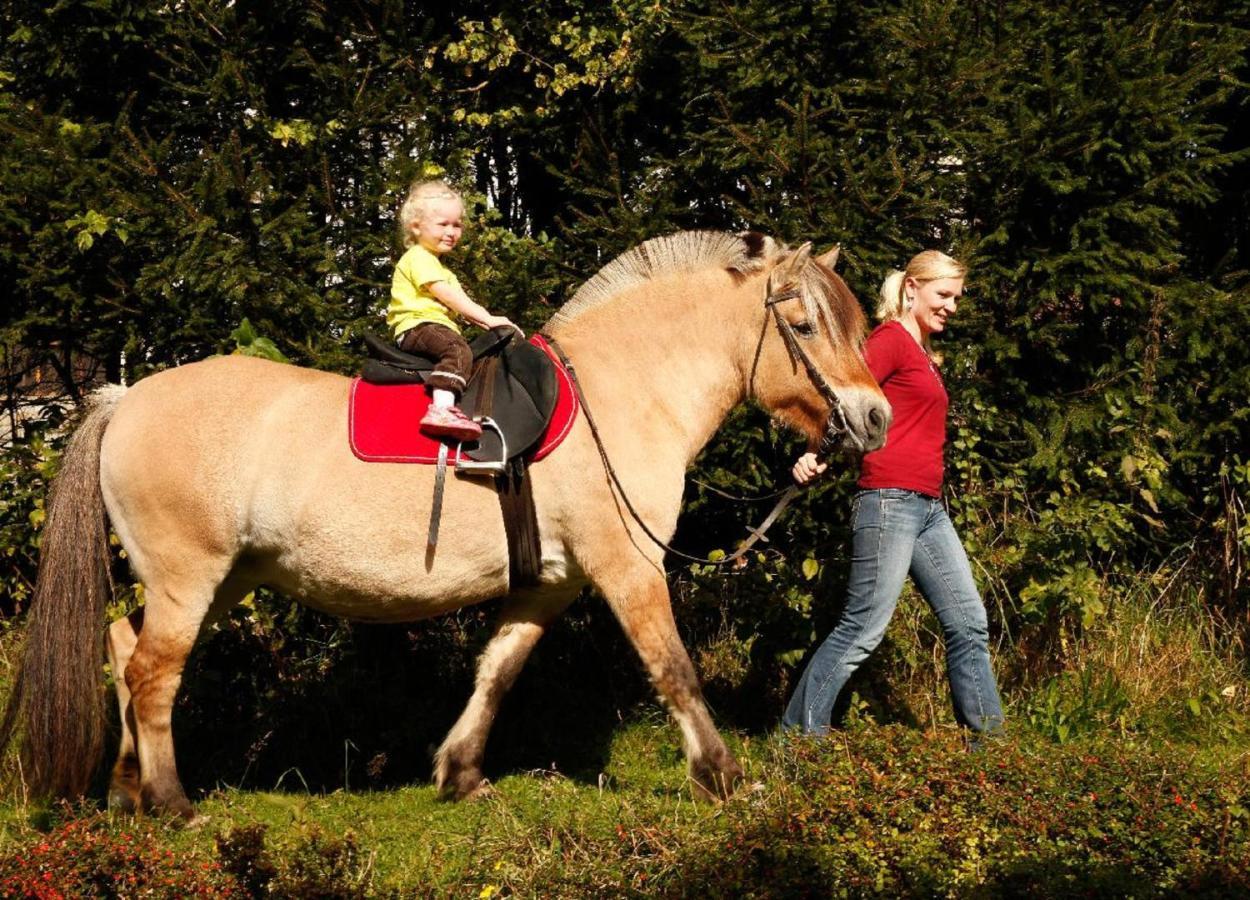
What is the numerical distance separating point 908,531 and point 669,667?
1.12 m

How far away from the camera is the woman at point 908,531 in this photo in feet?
15.8

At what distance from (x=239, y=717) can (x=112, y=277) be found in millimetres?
2457

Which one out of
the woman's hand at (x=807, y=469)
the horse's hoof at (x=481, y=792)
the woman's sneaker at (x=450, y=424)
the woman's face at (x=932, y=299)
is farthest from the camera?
the horse's hoof at (x=481, y=792)

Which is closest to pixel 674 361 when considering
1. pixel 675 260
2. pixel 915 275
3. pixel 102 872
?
pixel 675 260

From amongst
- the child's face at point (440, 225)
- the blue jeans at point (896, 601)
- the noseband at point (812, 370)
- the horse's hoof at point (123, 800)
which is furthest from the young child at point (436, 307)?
the horse's hoof at point (123, 800)

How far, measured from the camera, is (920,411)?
16.0 ft

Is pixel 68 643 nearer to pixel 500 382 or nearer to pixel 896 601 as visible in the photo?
pixel 500 382

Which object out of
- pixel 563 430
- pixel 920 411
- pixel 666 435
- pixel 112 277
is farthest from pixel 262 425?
pixel 920 411

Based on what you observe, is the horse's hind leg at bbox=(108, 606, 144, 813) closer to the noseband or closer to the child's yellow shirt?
the child's yellow shirt

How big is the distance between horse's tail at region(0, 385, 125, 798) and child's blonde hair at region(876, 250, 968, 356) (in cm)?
329

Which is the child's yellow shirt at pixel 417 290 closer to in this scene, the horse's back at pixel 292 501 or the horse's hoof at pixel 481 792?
the horse's back at pixel 292 501

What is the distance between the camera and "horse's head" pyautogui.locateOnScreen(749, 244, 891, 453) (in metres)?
4.68

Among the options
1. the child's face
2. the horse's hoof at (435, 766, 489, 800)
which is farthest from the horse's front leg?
the child's face

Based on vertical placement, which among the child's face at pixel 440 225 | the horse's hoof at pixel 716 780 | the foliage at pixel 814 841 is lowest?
the horse's hoof at pixel 716 780
